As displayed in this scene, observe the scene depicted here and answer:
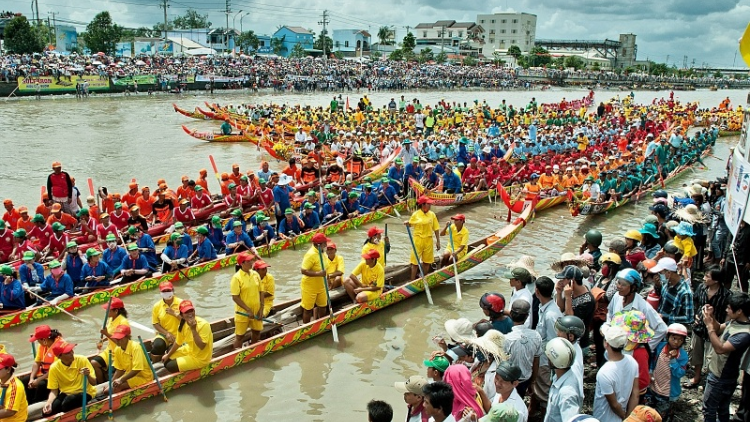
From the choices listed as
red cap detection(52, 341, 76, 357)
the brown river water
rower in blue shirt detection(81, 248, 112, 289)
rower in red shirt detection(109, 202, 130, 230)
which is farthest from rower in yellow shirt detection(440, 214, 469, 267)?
rower in red shirt detection(109, 202, 130, 230)

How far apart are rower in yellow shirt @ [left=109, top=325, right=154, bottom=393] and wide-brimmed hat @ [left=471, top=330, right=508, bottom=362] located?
4090 millimetres

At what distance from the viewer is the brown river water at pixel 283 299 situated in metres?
7.56

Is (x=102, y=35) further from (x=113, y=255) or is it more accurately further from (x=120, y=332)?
(x=120, y=332)

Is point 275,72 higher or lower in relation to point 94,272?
higher

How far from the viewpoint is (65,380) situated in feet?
21.0

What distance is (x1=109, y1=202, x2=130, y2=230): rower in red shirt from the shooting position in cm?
1215

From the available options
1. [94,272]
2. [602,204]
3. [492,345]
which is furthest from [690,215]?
[94,272]

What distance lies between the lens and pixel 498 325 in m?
5.96

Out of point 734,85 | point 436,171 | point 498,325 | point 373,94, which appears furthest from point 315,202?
point 734,85

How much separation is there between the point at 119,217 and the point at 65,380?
20.9 ft

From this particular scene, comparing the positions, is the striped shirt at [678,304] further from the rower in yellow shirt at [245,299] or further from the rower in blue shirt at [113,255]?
the rower in blue shirt at [113,255]

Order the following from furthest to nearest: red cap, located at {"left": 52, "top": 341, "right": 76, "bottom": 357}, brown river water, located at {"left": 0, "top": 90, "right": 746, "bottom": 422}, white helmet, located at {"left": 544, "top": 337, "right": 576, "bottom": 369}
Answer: brown river water, located at {"left": 0, "top": 90, "right": 746, "bottom": 422} → red cap, located at {"left": 52, "top": 341, "right": 76, "bottom": 357} → white helmet, located at {"left": 544, "top": 337, "right": 576, "bottom": 369}

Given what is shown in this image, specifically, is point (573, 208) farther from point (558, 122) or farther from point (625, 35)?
point (625, 35)

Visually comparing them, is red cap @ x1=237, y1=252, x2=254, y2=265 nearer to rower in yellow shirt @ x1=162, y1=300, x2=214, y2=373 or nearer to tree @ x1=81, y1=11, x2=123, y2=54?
rower in yellow shirt @ x1=162, y1=300, x2=214, y2=373
